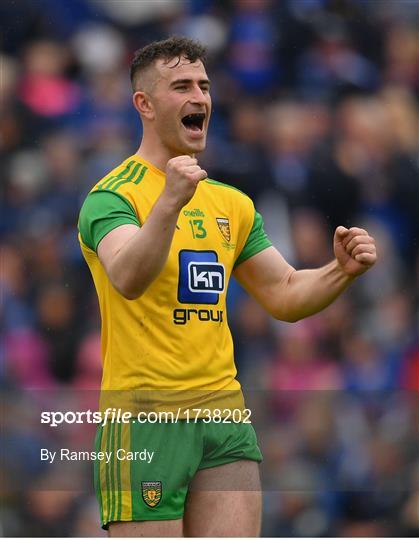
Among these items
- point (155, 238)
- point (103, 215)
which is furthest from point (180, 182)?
point (103, 215)

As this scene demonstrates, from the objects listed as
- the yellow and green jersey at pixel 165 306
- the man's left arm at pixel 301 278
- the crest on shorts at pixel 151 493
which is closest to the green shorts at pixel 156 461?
the crest on shorts at pixel 151 493

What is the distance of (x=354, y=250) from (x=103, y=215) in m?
0.76

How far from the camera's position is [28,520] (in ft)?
17.6

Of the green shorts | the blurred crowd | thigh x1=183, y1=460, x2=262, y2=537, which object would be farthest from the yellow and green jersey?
the blurred crowd

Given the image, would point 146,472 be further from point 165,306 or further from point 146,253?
point 146,253

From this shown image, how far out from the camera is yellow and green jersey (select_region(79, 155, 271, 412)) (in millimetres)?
3451

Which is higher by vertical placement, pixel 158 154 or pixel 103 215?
pixel 158 154

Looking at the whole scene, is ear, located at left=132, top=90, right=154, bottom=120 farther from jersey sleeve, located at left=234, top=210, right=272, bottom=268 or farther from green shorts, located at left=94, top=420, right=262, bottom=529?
green shorts, located at left=94, top=420, right=262, bottom=529

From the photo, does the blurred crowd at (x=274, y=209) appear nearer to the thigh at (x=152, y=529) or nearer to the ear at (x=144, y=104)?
the thigh at (x=152, y=529)

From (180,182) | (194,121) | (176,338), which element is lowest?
(176,338)

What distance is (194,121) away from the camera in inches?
144

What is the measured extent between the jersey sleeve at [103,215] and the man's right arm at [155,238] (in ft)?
0.47

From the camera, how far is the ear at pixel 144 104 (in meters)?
3.66

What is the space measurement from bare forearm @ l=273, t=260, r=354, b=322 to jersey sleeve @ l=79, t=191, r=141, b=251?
1.97ft
